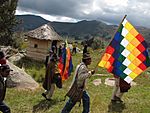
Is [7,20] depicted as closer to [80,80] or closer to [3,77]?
[80,80]

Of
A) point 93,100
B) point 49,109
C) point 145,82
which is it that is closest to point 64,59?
point 93,100

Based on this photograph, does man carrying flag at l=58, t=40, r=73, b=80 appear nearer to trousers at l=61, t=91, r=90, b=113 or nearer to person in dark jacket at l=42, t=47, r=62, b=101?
person in dark jacket at l=42, t=47, r=62, b=101

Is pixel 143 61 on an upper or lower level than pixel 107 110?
upper

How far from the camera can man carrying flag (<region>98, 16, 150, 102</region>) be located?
10164 mm

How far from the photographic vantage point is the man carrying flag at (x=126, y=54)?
400 inches

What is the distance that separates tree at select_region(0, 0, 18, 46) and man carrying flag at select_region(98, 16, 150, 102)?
38625 mm

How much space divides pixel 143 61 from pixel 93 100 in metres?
4.34

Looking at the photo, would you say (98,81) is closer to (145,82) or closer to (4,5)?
(145,82)

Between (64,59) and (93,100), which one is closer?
(93,100)

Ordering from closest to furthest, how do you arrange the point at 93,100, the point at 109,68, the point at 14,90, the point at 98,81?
the point at 109,68
the point at 93,100
the point at 14,90
the point at 98,81

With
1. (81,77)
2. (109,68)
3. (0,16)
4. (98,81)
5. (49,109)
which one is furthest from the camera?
(0,16)

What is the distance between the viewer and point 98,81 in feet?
65.5

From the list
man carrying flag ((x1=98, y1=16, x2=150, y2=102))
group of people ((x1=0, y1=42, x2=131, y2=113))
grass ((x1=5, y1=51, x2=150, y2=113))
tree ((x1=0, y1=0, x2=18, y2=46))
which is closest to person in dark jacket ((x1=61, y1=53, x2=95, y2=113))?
group of people ((x1=0, y1=42, x2=131, y2=113))

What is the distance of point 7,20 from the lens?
4806cm
